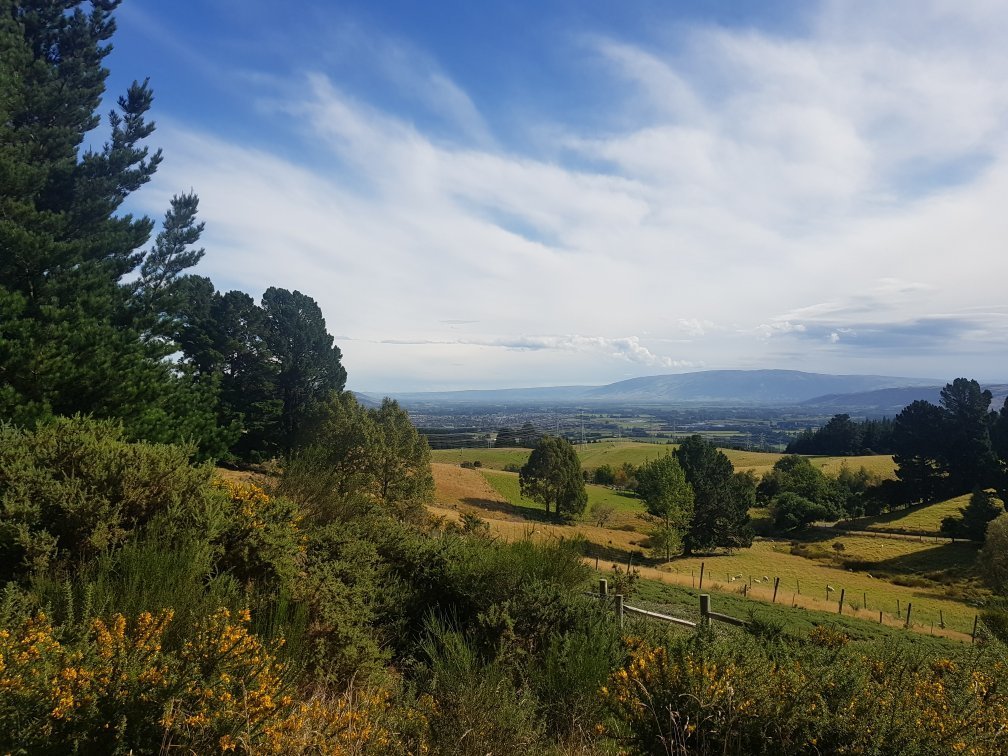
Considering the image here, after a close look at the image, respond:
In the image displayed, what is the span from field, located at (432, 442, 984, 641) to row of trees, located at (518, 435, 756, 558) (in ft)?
5.80

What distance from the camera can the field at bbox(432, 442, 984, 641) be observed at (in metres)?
22.0

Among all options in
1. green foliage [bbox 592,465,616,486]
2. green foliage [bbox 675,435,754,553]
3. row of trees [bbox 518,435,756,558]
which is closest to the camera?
row of trees [bbox 518,435,756,558]

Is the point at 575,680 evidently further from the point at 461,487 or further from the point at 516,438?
the point at 516,438

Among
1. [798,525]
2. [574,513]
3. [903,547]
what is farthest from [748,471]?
[574,513]

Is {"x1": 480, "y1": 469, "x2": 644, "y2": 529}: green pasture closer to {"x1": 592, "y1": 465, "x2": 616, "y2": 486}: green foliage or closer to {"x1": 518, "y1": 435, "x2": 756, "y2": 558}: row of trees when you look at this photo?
{"x1": 518, "y1": 435, "x2": 756, "y2": 558}: row of trees

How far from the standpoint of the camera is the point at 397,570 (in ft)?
19.2

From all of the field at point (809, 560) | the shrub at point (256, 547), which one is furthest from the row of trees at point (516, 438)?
the shrub at point (256, 547)

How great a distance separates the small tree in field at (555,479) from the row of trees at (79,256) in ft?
87.9

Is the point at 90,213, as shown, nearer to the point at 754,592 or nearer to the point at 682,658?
the point at 682,658

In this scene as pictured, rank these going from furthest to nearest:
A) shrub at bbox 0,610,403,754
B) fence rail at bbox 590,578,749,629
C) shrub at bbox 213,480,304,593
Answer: fence rail at bbox 590,578,749,629 → shrub at bbox 213,480,304,593 → shrub at bbox 0,610,403,754

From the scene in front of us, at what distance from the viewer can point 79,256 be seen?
14758mm

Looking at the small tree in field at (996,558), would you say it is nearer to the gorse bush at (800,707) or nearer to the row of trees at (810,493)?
the row of trees at (810,493)

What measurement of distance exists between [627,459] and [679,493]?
4058 cm

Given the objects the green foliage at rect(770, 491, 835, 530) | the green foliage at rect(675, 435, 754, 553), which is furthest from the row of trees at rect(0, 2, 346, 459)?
the green foliage at rect(770, 491, 835, 530)
